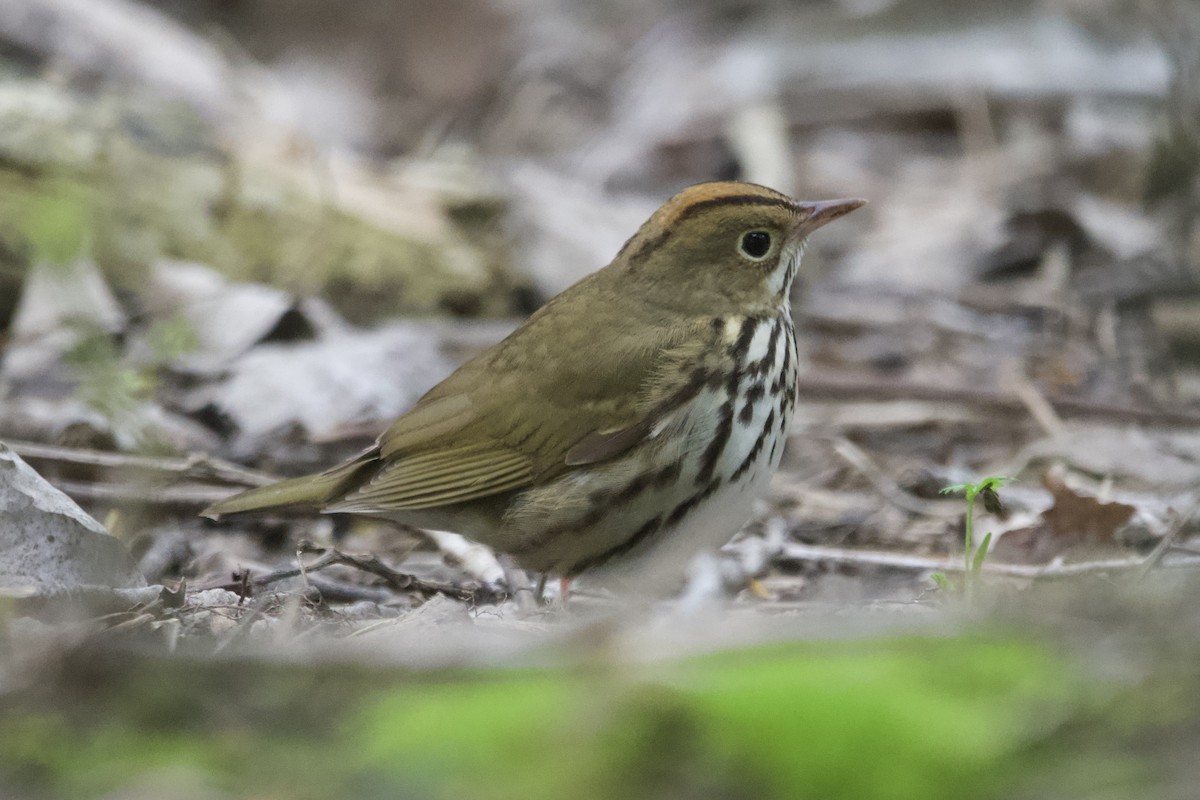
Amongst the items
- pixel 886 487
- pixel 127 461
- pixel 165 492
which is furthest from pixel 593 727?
pixel 886 487

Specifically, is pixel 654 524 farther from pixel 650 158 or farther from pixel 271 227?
pixel 650 158

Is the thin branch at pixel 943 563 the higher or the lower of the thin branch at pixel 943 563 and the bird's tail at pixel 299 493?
the lower

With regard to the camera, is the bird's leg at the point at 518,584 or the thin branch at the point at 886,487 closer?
the bird's leg at the point at 518,584

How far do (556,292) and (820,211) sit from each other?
101 inches

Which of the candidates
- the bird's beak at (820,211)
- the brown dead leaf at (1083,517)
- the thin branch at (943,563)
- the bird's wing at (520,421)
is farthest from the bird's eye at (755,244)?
the brown dead leaf at (1083,517)

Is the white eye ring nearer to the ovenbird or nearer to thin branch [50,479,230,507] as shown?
the ovenbird

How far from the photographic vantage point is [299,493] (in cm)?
403

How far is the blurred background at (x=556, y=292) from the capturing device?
5.42ft

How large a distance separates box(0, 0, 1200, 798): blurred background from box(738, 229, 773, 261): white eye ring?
92 cm

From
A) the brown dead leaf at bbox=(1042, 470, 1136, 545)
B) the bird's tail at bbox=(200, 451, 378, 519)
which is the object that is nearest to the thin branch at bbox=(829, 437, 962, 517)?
the brown dead leaf at bbox=(1042, 470, 1136, 545)

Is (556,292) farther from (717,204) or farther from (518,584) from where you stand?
(518,584)

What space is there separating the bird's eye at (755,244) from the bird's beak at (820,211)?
4.1 inches

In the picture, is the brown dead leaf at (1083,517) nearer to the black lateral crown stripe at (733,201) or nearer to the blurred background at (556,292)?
the blurred background at (556,292)

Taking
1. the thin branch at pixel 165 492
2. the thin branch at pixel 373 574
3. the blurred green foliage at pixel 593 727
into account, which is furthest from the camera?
the thin branch at pixel 165 492
